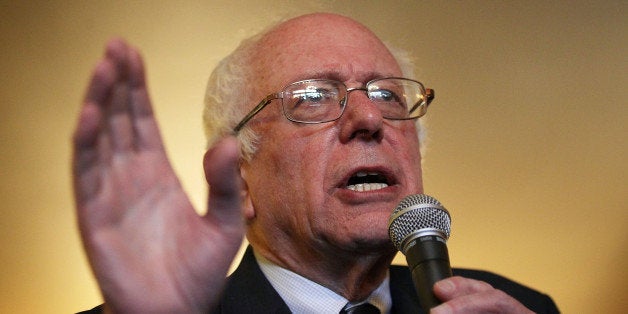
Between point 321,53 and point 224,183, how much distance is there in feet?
2.69

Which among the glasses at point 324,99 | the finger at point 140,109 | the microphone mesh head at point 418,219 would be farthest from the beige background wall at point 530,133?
the finger at point 140,109

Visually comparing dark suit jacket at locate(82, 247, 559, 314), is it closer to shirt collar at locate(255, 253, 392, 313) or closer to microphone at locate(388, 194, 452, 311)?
shirt collar at locate(255, 253, 392, 313)

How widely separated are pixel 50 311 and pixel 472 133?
67.0 inches

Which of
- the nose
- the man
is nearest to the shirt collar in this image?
the man

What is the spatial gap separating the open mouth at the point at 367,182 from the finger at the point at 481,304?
493 millimetres

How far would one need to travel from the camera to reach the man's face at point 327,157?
1.33m

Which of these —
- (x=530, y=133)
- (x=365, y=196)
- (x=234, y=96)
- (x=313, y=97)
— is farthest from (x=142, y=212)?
(x=530, y=133)

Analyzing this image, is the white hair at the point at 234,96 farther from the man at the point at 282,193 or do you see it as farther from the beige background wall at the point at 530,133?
the beige background wall at the point at 530,133

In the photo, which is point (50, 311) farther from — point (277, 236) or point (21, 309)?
point (277, 236)

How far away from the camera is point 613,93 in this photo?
2.33 metres

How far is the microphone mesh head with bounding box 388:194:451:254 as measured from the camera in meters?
0.94

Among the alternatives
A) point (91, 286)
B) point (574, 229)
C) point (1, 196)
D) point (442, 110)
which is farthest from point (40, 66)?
point (574, 229)

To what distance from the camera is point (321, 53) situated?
151 cm

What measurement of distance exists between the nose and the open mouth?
8cm
